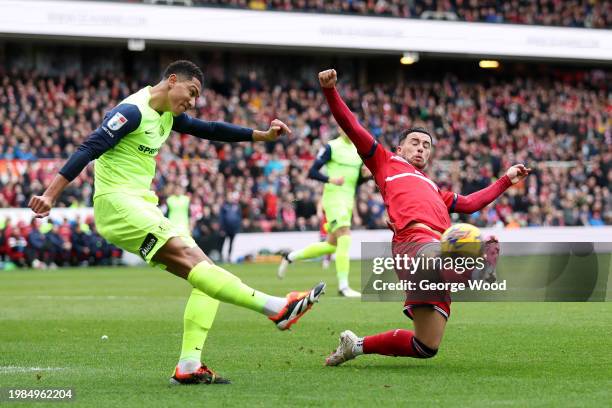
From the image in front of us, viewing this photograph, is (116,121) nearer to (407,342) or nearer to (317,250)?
(407,342)

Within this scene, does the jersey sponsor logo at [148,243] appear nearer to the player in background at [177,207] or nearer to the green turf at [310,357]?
the green turf at [310,357]

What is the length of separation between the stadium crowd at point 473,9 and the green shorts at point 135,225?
3174 cm

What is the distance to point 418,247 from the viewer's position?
8.23 m

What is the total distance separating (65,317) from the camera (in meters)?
13.5

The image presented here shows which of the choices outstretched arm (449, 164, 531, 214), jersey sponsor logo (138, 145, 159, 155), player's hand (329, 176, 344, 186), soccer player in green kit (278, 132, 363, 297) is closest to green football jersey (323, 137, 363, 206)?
soccer player in green kit (278, 132, 363, 297)

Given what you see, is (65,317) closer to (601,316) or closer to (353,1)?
(601,316)

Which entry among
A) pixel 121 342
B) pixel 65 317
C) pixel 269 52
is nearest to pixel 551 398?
pixel 121 342

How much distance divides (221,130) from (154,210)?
1068mm

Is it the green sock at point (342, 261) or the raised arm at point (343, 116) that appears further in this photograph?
the green sock at point (342, 261)

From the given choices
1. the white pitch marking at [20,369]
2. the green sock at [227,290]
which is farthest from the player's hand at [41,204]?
the white pitch marking at [20,369]

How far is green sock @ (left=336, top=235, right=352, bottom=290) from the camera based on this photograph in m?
16.5

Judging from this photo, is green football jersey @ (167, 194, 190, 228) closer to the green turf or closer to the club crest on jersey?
the green turf

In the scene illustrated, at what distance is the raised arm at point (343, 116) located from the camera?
26.2ft

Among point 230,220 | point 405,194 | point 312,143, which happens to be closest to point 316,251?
point 405,194
